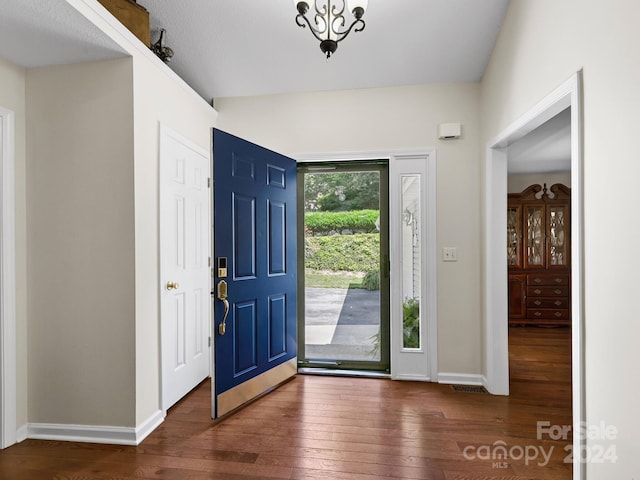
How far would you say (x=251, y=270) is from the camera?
2785mm

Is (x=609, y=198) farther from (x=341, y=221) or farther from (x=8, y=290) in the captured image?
(x=8, y=290)

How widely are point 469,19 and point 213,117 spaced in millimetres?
2283

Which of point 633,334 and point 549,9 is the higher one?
point 549,9

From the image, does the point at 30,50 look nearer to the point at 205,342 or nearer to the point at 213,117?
the point at 213,117

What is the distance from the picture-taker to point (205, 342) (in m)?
3.18

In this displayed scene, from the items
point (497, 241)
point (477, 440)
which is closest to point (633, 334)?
point (477, 440)

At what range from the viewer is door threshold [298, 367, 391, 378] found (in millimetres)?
3260

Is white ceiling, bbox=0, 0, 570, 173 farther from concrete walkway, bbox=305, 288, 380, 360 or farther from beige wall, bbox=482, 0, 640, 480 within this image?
concrete walkway, bbox=305, 288, 380, 360

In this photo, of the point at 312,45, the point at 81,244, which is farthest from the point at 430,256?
the point at 81,244

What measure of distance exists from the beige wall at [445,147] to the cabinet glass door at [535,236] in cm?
278

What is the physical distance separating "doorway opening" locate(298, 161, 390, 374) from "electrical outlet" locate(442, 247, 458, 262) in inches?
21.1

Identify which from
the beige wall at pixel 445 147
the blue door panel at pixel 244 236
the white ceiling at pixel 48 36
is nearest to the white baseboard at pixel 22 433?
the blue door panel at pixel 244 236

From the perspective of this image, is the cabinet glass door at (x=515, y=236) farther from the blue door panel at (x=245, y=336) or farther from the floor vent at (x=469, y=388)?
the blue door panel at (x=245, y=336)

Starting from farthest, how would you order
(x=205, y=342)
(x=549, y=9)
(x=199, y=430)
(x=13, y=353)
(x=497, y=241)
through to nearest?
(x=205, y=342) → (x=497, y=241) → (x=199, y=430) → (x=13, y=353) → (x=549, y=9)
